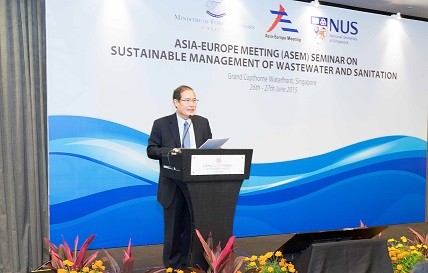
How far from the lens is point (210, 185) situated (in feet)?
10.3

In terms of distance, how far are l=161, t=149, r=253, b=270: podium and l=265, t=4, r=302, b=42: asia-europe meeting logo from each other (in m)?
2.75

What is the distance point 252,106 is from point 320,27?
Result: 135 centimetres

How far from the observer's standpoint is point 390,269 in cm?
221

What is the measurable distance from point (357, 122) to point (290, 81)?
1.10 meters

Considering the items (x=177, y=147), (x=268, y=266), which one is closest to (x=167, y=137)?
(x=177, y=147)

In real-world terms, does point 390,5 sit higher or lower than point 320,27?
higher

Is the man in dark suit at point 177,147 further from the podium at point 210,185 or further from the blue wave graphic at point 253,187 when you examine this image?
the blue wave graphic at point 253,187

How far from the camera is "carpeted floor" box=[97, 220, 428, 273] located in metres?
4.31

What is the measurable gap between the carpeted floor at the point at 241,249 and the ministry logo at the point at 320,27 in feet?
7.81

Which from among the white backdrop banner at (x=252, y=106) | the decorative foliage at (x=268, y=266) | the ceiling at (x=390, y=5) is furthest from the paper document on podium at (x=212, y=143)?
the ceiling at (x=390, y=5)

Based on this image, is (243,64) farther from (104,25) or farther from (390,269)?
(390,269)

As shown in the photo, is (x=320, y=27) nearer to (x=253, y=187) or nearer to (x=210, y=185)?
(x=253, y=187)

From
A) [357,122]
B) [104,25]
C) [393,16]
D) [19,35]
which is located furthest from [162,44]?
→ [393,16]

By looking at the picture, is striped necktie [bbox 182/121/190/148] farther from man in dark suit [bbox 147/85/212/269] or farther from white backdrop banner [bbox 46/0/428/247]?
white backdrop banner [bbox 46/0/428/247]
